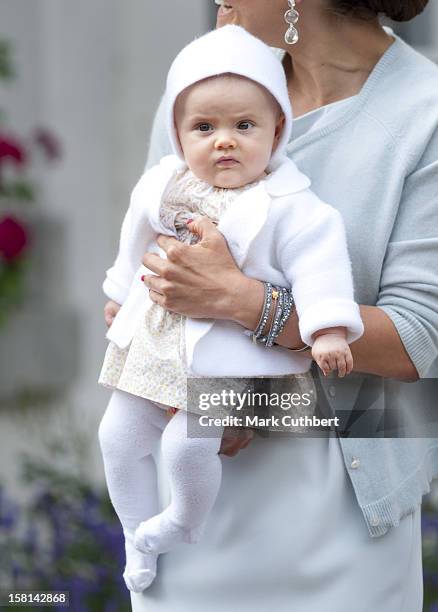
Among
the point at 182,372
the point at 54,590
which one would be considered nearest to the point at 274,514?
the point at 182,372

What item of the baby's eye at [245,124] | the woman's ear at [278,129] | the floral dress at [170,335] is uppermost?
the baby's eye at [245,124]

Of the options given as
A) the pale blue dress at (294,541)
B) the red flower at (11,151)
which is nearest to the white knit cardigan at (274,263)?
the pale blue dress at (294,541)

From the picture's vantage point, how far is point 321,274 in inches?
74.1

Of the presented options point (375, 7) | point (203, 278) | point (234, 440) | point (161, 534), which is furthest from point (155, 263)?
point (375, 7)

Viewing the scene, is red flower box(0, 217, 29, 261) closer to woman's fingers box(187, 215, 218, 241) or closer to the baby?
the baby

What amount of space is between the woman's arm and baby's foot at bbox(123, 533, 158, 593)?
462 millimetres

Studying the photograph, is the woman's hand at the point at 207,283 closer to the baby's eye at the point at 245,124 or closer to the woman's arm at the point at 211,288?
the woman's arm at the point at 211,288

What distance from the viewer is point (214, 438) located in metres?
1.97

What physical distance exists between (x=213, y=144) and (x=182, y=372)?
0.37 meters

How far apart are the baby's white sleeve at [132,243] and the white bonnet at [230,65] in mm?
110

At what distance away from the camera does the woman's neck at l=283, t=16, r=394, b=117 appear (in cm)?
221

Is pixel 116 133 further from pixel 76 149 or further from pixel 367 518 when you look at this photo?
pixel 367 518

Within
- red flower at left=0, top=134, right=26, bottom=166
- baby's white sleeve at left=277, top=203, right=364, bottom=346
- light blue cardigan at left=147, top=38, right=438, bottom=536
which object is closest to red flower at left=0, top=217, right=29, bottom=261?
red flower at left=0, top=134, right=26, bottom=166

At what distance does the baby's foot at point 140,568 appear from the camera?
7.05 ft
